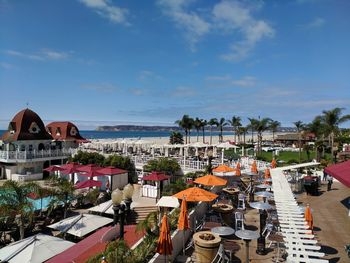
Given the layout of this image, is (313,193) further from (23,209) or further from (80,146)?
(80,146)

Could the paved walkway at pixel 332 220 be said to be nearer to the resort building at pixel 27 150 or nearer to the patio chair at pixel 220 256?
the patio chair at pixel 220 256

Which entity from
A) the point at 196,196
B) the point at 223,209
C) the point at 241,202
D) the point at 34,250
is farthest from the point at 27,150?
the point at 196,196

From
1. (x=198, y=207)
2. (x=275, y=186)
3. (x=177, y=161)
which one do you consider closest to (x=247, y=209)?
(x=275, y=186)

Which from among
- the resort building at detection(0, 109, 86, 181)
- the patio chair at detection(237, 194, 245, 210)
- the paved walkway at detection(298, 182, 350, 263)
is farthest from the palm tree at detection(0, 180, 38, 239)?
the resort building at detection(0, 109, 86, 181)

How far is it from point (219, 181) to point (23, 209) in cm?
948

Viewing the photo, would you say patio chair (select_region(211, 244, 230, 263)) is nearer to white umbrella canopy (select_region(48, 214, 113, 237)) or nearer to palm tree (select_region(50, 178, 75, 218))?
white umbrella canopy (select_region(48, 214, 113, 237))

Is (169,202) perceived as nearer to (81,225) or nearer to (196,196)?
(196,196)

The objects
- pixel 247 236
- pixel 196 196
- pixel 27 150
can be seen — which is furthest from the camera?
pixel 27 150

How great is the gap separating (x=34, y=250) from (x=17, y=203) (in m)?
4.34

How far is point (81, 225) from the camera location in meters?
13.4

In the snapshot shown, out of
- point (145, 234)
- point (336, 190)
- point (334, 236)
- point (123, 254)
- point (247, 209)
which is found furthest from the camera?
point (336, 190)

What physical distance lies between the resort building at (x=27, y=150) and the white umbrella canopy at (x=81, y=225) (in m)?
22.2

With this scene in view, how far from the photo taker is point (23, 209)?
1313 cm

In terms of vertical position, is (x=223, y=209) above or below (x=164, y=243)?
below
